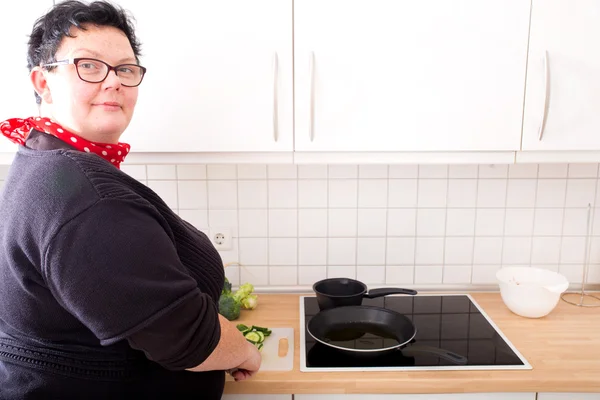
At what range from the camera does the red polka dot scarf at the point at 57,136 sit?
0.93 metres

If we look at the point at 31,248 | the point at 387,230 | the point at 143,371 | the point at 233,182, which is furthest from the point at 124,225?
the point at 387,230

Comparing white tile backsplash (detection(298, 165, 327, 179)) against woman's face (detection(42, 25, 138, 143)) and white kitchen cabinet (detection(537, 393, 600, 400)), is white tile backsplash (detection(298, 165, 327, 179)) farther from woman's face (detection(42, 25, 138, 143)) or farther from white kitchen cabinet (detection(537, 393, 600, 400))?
white kitchen cabinet (detection(537, 393, 600, 400))

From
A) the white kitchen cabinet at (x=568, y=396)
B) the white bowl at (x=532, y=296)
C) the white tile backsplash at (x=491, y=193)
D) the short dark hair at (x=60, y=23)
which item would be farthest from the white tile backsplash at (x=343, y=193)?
the short dark hair at (x=60, y=23)

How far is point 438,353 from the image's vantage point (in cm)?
126

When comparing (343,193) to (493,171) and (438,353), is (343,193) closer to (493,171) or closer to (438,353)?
(493,171)

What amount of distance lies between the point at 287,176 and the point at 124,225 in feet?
3.17

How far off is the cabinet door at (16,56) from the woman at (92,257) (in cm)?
35

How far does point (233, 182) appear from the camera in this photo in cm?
171

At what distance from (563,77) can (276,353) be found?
41.9 inches

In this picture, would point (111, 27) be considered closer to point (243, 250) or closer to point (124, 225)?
point (124, 225)

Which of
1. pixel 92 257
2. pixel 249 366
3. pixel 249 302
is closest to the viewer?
pixel 92 257

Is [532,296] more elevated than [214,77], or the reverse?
[214,77]

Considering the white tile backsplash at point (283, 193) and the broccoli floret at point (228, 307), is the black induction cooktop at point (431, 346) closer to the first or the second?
the broccoli floret at point (228, 307)

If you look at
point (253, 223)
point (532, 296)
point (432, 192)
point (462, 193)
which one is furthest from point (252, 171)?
point (532, 296)
